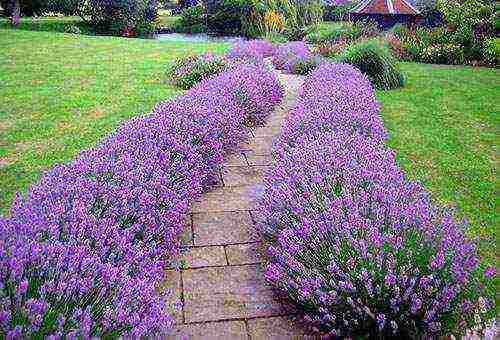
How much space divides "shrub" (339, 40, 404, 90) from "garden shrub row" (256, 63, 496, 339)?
7.35 meters

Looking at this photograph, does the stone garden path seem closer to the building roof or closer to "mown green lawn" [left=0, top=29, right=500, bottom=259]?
"mown green lawn" [left=0, top=29, right=500, bottom=259]

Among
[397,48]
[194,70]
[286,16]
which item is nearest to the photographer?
[194,70]

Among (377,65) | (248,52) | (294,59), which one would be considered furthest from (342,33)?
(377,65)

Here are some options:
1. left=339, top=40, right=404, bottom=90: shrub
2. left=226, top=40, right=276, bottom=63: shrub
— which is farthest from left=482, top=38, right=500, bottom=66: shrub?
left=226, top=40, right=276, bottom=63: shrub

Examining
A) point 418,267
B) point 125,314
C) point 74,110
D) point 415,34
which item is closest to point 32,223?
point 125,314

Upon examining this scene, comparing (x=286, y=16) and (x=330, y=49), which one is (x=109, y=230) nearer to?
(x=330, y=49)

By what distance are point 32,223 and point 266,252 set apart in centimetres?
172

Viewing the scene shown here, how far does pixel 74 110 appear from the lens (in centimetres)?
784

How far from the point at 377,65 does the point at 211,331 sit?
30.0 feet

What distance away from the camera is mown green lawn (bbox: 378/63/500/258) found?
198 inches

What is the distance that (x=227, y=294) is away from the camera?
10.8ft

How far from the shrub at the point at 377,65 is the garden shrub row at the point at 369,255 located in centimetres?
735

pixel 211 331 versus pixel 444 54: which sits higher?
pixel 444 54

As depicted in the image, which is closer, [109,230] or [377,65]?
[109,230]
